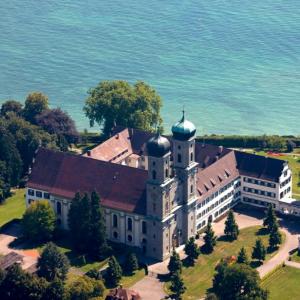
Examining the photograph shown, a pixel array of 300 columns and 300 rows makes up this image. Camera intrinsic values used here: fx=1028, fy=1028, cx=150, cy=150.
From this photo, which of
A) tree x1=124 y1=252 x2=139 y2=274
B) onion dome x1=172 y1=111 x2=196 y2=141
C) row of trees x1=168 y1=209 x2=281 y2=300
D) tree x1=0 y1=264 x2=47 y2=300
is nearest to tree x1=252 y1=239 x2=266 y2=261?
row of trees x1=168 y1=209 x2=281 y2=300

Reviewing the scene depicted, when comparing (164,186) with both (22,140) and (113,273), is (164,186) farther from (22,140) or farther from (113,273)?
(22,140)

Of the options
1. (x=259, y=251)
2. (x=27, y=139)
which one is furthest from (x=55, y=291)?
(x=27, y=139)

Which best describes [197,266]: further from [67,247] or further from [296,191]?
[296,191]

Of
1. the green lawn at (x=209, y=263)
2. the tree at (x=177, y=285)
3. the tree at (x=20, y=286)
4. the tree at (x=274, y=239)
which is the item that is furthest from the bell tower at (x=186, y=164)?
the tree at (x=20, y=286)

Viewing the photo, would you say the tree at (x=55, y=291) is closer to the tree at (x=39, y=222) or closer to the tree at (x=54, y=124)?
the tree at (x=39, y=222)

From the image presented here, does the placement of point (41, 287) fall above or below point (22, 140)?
below

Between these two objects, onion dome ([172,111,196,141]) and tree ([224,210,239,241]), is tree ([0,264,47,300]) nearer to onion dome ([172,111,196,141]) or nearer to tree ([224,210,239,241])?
onion dome ([172,111,196,141])
